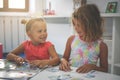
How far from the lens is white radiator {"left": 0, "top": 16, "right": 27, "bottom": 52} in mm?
4750

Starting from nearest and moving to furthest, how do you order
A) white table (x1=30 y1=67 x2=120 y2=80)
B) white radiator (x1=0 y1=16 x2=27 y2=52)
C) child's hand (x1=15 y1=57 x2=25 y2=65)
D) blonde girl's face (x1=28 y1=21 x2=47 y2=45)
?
1. white table (x1=30 y1=67 x2=120 y2=80)
2. child's hand (x1=15 y1=57 x2=25 y2=65)
3. blonde girl's face (x1=28 y1=21 x2=47 y2=45)
4. white radiator (x1=0 y1=16 x2=27 y2=52)

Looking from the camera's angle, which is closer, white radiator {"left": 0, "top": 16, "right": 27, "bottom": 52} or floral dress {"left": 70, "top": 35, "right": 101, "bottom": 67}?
floral dress {"left": 70, "top": 35, "right": 101, "bottom": 67}

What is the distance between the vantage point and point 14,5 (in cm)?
494

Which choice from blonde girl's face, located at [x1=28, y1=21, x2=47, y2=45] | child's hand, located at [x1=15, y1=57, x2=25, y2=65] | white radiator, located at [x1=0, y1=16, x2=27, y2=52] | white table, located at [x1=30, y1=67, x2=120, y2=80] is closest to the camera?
white table, located at [x1=30, y1=67, x2=120, y2=80]

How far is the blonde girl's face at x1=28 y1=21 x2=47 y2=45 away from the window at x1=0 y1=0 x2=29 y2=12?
11.7 feet

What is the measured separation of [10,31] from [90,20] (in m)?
3.66

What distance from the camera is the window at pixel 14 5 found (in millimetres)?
4832

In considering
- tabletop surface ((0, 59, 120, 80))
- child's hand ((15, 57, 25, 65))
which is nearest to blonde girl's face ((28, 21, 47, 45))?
child's hand ((15, 57, 25, 65))

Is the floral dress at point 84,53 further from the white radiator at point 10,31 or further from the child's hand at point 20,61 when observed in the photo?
the white radiator at point 10,31

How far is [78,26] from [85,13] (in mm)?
91

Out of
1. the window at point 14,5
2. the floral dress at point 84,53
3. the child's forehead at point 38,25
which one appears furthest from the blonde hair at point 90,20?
the window at point 14,5

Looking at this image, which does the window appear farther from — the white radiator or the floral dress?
the floral dress

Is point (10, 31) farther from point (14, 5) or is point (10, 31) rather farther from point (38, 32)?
point (38, 32)

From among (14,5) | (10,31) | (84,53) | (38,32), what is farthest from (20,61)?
(14,5)
